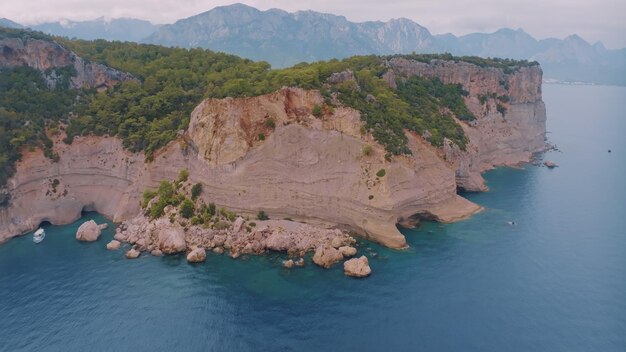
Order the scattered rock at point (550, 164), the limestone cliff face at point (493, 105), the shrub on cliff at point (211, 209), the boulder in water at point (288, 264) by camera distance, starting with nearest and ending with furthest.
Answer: the boulder in water at point (288, 264) → the shrub on cliff at point (211, 209) → the limestone cliff face at point (493, 105) → the scattered rock at point (550, 164)

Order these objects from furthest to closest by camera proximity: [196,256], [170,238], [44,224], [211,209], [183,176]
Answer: [44,224] → [183,176] → [211,209] → [170,238] → [196,256]

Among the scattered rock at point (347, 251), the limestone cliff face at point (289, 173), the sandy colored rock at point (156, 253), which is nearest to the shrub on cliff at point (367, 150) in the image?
the limestone cliff face at point (289, 173)

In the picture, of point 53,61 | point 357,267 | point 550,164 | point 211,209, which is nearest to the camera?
point 357,267

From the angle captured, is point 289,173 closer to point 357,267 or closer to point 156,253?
point 357,267

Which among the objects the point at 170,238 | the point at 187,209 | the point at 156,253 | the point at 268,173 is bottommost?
the point at 156,253

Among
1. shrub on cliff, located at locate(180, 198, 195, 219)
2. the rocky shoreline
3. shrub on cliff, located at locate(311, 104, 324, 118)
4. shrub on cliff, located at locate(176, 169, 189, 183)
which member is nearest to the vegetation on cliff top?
shrub on cliff, located at locate(311, 104, 324, 118)

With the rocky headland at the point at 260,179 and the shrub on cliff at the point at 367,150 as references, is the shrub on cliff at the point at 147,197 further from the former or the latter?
the shrub on cliff at the point at 367,150

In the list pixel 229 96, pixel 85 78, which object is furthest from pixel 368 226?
pixel 85 78

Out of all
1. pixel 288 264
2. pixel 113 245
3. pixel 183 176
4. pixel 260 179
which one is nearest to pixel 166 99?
pixel 183 176
